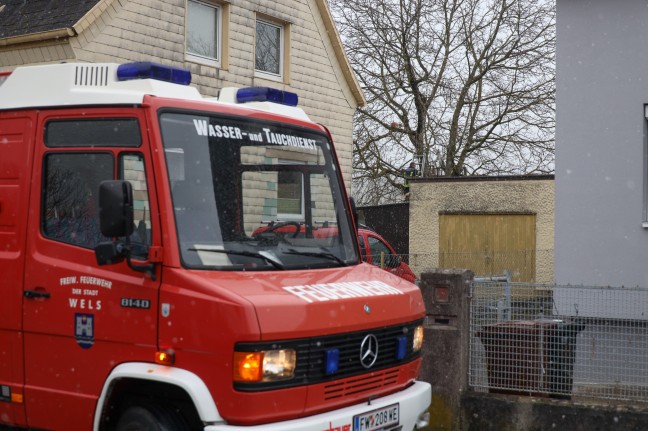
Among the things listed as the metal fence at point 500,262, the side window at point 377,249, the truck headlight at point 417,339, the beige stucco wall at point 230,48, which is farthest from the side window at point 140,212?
the metal fence at point 500,262

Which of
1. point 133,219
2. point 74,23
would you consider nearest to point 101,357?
point 133,219

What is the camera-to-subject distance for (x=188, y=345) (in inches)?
223

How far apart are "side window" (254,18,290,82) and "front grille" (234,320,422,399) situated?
14.5 metres

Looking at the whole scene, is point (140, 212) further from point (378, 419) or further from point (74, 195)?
point (378, 419)

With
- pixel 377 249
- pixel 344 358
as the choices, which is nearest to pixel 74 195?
pixel 344 358

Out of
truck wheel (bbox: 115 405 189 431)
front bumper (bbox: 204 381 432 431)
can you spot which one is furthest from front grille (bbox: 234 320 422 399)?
truck wheel (bbox: 115 405 189 431)

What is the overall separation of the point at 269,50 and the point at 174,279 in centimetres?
1594

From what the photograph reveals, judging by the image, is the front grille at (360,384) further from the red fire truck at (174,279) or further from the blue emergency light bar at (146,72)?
the blue emergency light bar at (146,72)

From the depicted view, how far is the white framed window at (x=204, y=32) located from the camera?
1891 cm

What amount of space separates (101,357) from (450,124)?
2874 cm

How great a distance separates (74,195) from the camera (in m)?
6.44

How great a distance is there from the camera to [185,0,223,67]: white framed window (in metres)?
18.9

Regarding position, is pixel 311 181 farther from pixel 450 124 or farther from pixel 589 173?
pixel 450 124

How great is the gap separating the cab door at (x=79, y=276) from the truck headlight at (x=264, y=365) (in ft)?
2.10
